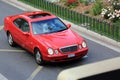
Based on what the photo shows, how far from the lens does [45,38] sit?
42.5ft

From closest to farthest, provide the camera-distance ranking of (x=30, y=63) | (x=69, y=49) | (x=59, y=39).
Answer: (x=69, y=49)
(x=59, y=39)
(x=30, y=63)

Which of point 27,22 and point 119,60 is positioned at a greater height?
point 119,60

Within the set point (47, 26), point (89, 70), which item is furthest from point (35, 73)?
point (89, 70)

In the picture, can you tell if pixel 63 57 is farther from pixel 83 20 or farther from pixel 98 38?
pixel 83 20

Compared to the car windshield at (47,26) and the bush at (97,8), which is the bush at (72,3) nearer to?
the bush at (97,8)

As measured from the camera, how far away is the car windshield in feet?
44.4

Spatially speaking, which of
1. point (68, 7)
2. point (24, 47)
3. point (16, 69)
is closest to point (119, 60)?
point (16, 69)

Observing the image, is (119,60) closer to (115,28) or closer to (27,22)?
(27,22)

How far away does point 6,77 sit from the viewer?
39.6 feet

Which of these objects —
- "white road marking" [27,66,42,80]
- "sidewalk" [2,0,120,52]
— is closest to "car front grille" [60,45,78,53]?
"white road marking" [27,66,42,80]

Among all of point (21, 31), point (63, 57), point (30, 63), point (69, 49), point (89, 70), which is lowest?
point (30, 63)

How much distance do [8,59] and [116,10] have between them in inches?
259

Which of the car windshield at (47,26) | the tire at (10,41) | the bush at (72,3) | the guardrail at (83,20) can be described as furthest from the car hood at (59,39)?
the bush at (72,3)

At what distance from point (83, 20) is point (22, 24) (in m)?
4.34
